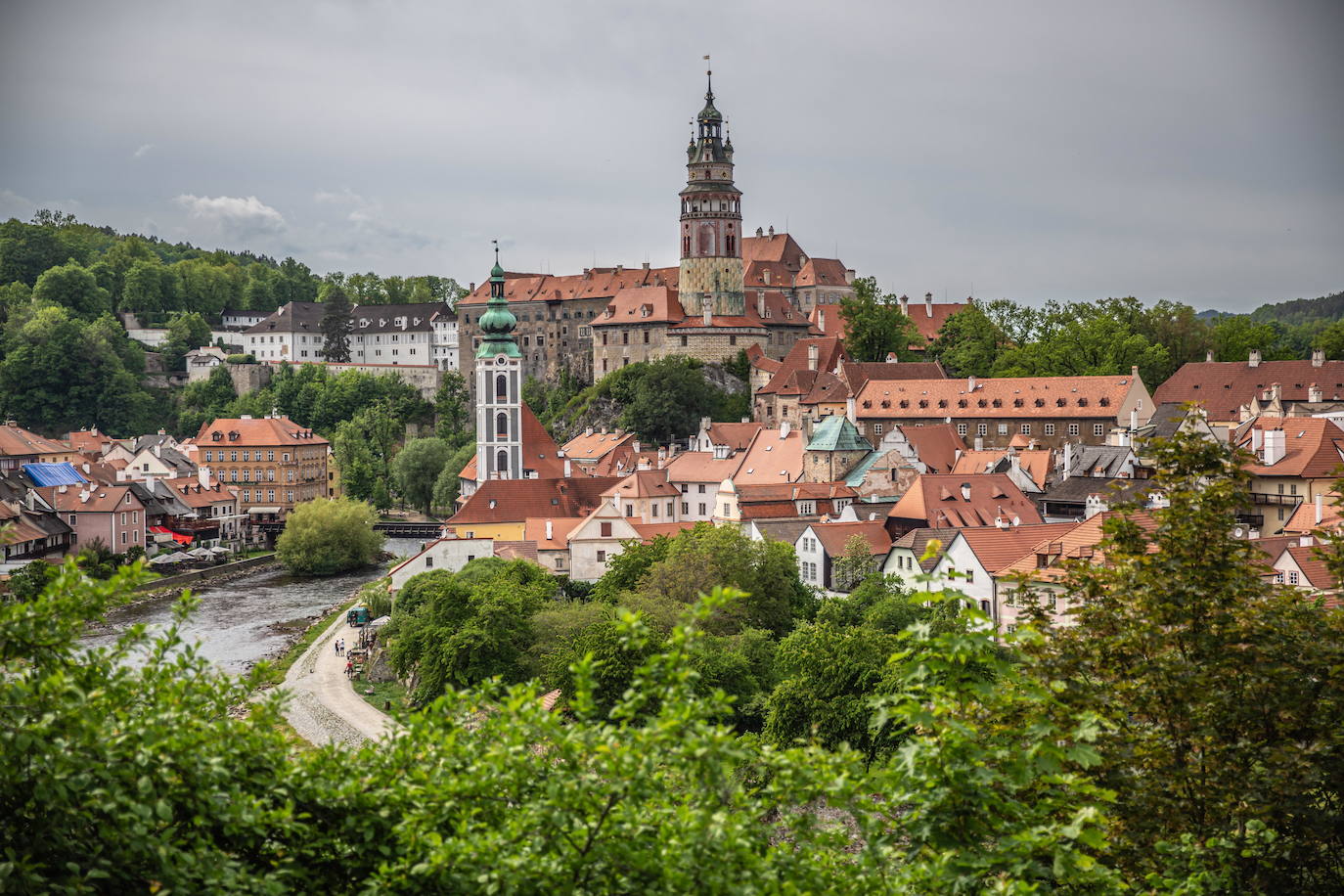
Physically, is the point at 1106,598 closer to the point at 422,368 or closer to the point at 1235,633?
the point at 1235,633

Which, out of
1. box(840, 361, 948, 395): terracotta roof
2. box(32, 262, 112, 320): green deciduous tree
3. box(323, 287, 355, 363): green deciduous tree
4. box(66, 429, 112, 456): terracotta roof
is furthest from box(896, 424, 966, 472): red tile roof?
box(32, 262, 112, 320): green deciduous tree

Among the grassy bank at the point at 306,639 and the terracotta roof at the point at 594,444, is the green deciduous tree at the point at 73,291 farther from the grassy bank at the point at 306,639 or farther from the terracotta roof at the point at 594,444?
the grassy bank at the point at 306,639

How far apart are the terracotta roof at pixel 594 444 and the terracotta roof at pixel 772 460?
1181 cm

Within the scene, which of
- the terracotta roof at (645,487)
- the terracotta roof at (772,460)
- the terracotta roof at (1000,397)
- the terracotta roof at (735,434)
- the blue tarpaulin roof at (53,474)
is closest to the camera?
the terracotta roof at (645,487)

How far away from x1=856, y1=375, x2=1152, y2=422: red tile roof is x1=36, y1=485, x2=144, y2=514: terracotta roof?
1196 inches

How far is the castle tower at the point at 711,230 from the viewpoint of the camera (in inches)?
3359

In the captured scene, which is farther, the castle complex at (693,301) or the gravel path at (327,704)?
the castle complex at (693,301)

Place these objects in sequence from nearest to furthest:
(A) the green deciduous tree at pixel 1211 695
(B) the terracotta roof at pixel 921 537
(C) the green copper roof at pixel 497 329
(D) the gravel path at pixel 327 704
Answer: (A) the green deciduous tree at pixel 1211 695 → (D) the gravel path at pixel 327 704 → (B) the terracotta roof at pixel 921 537 → (C) the green copper roof at pixel 497 329

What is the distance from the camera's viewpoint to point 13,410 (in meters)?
93.0

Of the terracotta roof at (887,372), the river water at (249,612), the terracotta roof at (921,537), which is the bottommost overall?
the river water at (249,612)

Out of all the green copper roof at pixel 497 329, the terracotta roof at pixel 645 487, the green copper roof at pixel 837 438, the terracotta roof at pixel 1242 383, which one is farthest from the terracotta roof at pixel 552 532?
the terracotta roof at pixel 1242 383

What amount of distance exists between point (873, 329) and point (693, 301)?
1227cm

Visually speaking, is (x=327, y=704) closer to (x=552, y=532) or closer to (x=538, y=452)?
(x=552, y=532)

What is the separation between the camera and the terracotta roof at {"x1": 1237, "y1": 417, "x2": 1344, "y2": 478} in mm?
42734
